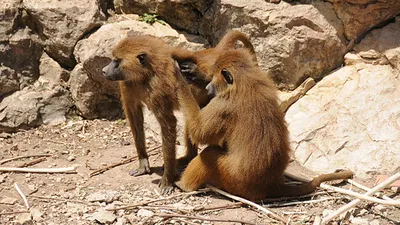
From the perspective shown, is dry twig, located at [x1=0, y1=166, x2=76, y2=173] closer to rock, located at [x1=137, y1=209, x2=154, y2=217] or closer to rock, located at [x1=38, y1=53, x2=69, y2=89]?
rock, located at [x1=137, y1=209, x2=154, y2=217]

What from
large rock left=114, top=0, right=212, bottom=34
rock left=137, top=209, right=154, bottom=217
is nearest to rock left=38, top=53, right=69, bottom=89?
large rock left=114, top=0, right=212, bottom=34

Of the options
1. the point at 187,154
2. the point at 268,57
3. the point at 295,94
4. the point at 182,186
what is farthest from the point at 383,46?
the point at 182,186

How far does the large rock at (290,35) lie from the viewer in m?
8.43

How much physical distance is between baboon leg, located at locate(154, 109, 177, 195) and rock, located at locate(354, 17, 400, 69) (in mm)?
3230

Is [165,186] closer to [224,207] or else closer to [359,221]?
[224,207]

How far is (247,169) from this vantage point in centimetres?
643

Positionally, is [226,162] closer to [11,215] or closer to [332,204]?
[332,204]

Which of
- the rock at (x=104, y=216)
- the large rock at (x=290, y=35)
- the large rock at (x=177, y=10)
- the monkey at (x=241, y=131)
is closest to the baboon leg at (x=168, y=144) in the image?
the monkey at (x=241, y=131)

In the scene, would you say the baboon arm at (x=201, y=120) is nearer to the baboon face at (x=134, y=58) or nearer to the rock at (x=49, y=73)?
the baboon face at (x=134, y=58)

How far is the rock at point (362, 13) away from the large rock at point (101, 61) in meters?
2.16

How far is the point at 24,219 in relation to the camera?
6.24 meters

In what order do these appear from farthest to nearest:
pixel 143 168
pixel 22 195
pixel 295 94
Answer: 1. pixel 295 94
2. pixel 143 168
3. pixel 22 195

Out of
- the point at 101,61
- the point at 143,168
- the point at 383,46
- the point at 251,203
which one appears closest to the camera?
the point at 251,203

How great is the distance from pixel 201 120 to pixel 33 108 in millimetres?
3476
